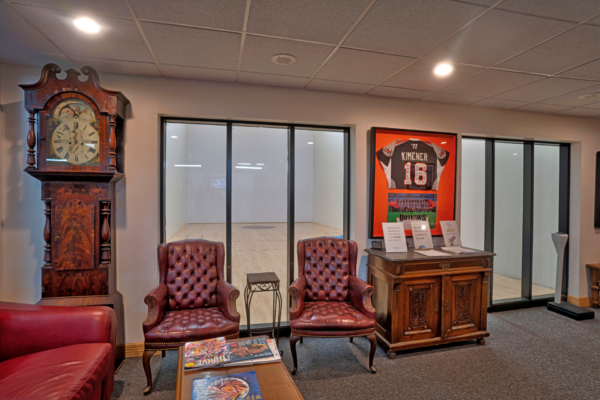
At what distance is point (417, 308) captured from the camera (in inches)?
124

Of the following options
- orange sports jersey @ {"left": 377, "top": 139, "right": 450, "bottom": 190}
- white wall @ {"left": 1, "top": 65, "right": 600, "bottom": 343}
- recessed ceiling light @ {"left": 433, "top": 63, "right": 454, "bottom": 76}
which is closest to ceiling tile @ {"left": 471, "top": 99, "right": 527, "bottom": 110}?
white wall @ {"left": 1, "top": 65, "right": 600, "bottom": 343}

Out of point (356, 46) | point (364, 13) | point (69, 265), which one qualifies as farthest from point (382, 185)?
point (69, 265)

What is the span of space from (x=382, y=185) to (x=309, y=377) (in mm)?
2183

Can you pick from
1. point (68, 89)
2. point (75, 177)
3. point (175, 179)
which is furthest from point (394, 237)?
point (68, 89)

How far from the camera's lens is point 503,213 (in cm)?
452

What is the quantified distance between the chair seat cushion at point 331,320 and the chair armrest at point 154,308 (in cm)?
113

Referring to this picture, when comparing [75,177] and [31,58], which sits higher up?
[31,58]

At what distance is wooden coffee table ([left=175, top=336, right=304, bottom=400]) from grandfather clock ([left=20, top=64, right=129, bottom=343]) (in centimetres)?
140

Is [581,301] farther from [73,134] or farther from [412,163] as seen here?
[73,134]

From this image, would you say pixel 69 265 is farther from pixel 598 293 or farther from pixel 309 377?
pixel 598 293

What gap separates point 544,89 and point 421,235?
2042 mm

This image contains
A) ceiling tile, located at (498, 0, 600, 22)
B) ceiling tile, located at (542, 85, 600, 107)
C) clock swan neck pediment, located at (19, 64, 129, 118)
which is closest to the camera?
ceiling tile, located at (498, 0, 600, 22)

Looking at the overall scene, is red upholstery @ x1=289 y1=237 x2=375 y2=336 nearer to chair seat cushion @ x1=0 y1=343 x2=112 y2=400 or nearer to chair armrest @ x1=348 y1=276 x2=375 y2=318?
chair armrest @ x1=348 y1=276 x2=375 y2=318

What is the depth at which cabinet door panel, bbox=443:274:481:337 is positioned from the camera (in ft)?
10.6
